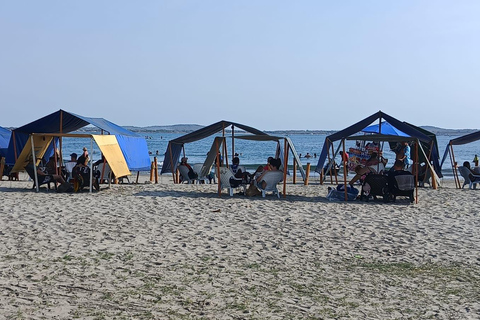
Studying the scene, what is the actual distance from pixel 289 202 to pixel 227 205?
1464 mm

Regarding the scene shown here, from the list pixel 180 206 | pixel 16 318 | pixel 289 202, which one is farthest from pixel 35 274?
pixel 289 202

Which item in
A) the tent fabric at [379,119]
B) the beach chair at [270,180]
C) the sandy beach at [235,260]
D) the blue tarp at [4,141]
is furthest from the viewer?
the blue tarp at [4,141]

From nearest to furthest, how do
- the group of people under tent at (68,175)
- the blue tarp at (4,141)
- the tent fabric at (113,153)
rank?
the group of people under tent at (68,175), the tent fabric at (113,153), the blue tarp at (4,141)

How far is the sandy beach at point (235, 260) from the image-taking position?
19.4ft

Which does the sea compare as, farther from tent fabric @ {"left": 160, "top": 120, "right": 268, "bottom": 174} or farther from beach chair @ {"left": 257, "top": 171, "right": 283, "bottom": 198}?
beach chair @ {"left": 257, "top": 171, "right": 283, "bottom": 198}

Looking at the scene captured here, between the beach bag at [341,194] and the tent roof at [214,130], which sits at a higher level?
the tent roof at [214,130]

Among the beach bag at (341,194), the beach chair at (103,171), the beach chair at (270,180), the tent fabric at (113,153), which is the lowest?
the beach bag at (341,194)

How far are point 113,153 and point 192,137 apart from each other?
2.75 m

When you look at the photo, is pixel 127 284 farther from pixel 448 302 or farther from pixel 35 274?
pixel 448 302

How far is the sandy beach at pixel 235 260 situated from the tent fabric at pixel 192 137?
12.9 ft

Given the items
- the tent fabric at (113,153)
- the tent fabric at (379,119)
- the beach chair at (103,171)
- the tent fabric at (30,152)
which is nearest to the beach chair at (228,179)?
the tent fabric at (113,153)

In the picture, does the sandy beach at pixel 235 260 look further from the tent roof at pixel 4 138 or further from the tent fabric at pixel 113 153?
the tent roof at pixel 4 138

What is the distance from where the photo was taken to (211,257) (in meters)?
7.98

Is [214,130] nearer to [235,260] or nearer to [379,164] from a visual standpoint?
[379,164]
